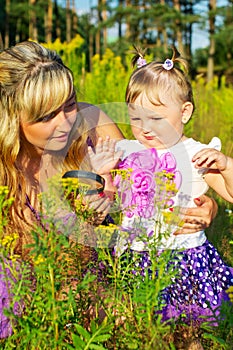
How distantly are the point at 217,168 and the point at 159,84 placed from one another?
33 centimetres

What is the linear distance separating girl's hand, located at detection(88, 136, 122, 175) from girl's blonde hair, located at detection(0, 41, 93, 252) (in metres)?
0.19

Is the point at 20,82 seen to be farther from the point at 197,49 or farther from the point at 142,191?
the point at 197,49

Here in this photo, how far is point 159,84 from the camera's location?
1806mm

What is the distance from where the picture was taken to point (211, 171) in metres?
1.83

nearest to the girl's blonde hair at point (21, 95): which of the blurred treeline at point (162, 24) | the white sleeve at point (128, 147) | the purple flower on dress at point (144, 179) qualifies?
the white sleeve at point (128, 147)

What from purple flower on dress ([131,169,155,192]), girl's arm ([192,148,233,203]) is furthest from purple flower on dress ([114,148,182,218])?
girl's arm ([192,148,233,203])

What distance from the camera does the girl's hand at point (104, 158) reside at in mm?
1715

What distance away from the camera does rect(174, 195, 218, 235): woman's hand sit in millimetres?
1772

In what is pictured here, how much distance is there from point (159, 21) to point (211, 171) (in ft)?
42.7

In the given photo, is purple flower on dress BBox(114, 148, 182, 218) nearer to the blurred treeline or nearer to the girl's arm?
the girl's arm

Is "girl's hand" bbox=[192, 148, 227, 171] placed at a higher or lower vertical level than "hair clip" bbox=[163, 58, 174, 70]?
lower

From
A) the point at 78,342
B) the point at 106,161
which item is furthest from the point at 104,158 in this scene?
the point at 78,342

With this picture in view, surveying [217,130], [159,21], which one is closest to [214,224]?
[217,130]

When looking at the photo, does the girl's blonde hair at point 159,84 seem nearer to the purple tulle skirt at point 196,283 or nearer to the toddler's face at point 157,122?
the toddler's face at point 157,122
